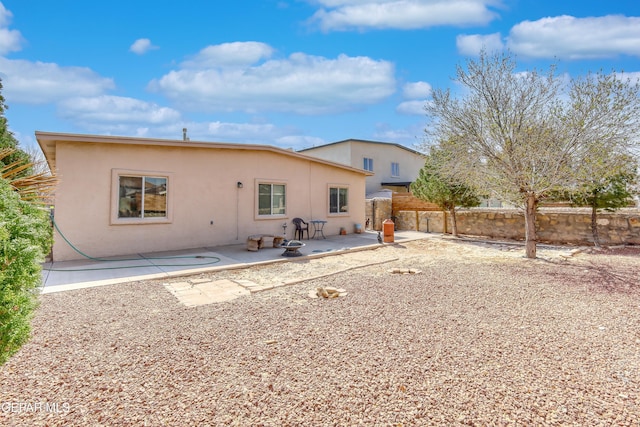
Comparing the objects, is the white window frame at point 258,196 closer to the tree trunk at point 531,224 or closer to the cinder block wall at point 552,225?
the tree trunk at point 531,224

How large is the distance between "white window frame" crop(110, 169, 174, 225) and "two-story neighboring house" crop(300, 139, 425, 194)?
15140 millimetres

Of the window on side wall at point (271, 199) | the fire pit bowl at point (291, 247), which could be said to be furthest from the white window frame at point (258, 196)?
the fire pit bowl at point (291, 247)

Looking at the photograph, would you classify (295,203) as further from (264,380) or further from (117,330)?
(264,380)

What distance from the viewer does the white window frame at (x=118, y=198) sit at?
27.3 feet

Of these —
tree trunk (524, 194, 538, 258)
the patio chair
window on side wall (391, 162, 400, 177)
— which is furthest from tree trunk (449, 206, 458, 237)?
window on side wall (391, 162, 400, 177)

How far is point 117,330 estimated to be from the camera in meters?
3.85

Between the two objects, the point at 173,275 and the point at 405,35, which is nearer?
the point at 173,275

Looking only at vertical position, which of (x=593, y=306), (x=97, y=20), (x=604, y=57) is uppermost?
(x=97, y=20)

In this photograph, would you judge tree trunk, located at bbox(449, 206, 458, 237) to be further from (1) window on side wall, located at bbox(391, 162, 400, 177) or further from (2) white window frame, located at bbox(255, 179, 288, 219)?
(1) window on side wall, located at bbox(391, 162, 400, 177)

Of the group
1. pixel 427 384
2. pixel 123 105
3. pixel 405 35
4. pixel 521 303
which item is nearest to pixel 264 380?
pixel 427 384

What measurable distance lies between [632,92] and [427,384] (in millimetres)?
9177

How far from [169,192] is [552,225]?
46.4 feet

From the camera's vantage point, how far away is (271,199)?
1148 cm

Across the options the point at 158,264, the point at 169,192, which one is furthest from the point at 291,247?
the point at 169,192
